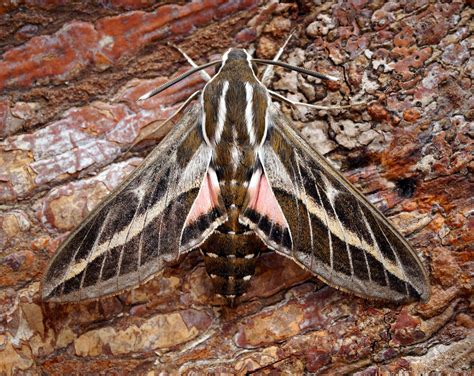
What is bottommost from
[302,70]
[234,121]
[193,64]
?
[234,121]

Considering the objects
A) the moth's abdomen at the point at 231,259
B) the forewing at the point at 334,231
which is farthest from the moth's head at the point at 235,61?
the moth's abdomen at the point at 231,259

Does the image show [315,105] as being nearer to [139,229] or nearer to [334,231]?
[334,231]

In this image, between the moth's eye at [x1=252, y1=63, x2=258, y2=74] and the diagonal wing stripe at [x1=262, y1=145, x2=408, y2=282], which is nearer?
the diagonal wing stripe at [x1=262, y1=145, x2=408, y2=282]

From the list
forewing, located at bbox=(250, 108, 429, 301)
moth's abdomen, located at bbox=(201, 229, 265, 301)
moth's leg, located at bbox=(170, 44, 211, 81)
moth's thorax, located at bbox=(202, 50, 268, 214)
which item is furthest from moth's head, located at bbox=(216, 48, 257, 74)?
moth's abdomen, located at bbox=(201, 229, 265, 301)

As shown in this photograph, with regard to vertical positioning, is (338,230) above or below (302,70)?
below

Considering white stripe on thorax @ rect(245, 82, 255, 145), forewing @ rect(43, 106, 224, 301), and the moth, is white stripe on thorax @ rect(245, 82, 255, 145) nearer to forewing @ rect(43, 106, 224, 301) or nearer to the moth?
the moth

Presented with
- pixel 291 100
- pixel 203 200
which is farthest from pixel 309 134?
pixel 203 200

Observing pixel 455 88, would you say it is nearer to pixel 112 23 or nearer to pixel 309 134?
pixel 309 134

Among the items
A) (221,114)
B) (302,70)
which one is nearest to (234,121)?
(221,114)
